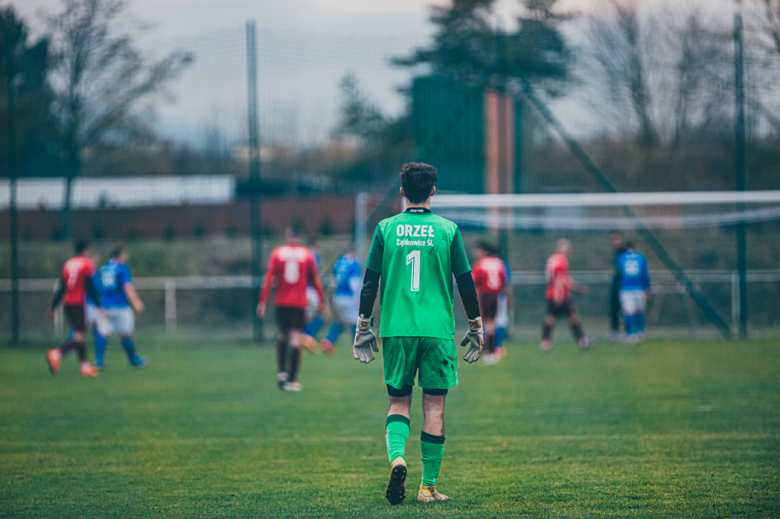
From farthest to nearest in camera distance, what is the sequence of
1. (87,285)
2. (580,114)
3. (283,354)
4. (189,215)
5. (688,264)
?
(688,264), (189,215), (580,114), (87,285), (283,354)

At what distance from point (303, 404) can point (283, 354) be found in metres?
1.35

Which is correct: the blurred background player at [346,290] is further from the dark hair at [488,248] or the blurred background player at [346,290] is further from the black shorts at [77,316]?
the black shorts at [77,316]

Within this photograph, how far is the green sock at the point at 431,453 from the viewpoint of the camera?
431 centimetres

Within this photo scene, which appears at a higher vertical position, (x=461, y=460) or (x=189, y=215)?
(x=189, y=215)

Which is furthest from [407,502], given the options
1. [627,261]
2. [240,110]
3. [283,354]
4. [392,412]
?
[240,110]

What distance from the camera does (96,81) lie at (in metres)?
17.9

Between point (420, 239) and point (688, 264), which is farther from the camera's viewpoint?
point (688, 264)

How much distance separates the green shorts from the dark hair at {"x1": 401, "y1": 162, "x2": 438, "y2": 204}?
0.84m

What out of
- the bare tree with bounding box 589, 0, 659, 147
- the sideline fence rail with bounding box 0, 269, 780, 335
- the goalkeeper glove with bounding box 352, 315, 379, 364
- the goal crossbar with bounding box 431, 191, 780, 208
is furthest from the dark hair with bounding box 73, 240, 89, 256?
the bare tree with bounding box 589, 0, 659, 147

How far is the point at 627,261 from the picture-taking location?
15148 millimetres

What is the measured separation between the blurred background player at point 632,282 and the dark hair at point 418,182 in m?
11.5

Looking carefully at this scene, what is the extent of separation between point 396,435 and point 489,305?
8.60 metres

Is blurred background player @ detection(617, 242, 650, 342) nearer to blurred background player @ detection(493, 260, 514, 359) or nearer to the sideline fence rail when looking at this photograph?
blurred background player @ detection(493, 260, 514, 359)

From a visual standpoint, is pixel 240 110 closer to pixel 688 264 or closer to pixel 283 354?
pixel 283 354
